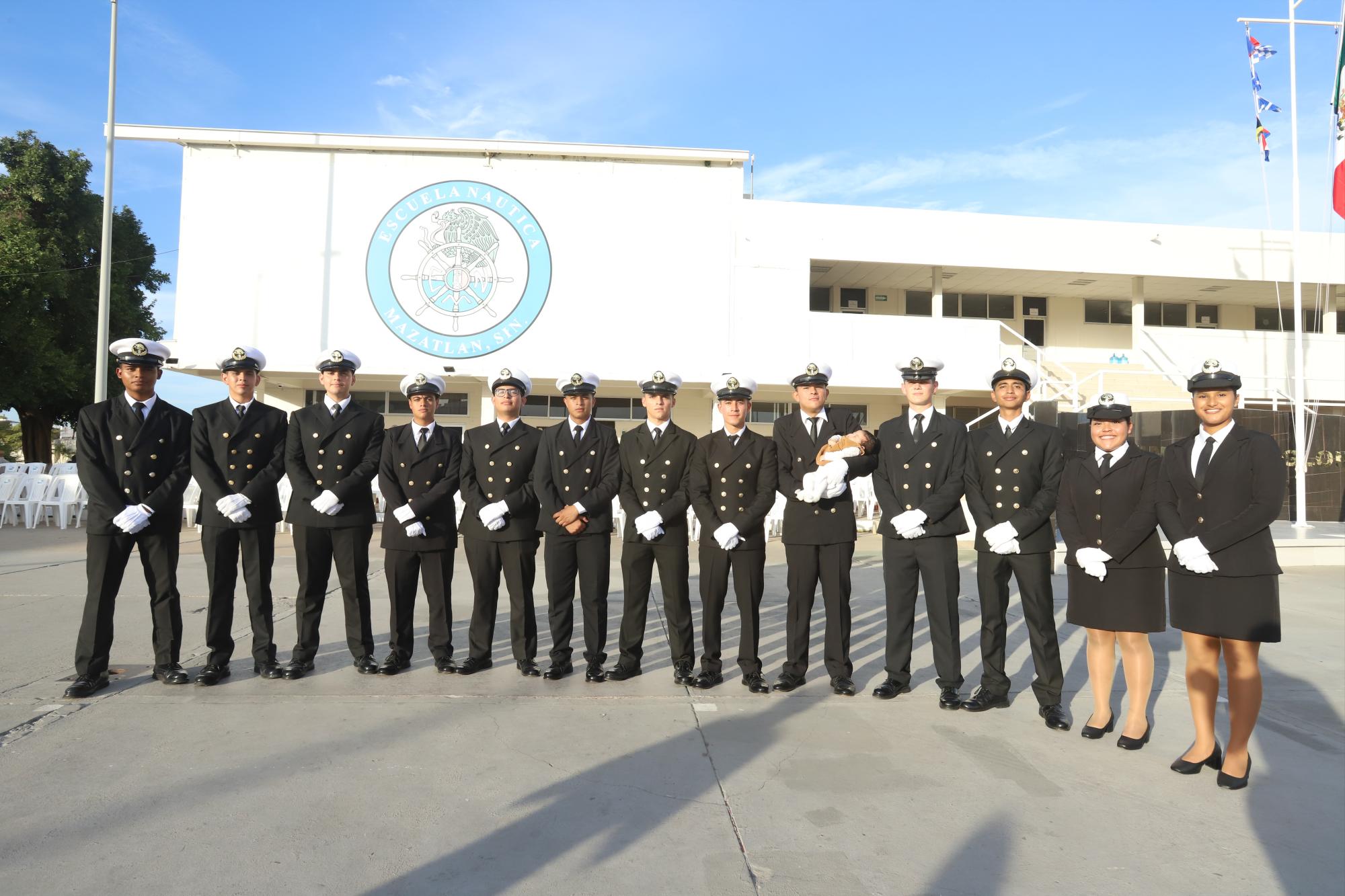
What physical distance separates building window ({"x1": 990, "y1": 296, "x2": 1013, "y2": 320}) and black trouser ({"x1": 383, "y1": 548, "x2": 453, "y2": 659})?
19.8 m

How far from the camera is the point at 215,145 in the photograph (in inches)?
645

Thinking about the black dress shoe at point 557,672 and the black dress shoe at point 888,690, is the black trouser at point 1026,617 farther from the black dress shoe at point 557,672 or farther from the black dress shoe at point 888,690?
the black dress shoe at point 557,672

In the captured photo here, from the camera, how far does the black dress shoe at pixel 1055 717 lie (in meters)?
4.47

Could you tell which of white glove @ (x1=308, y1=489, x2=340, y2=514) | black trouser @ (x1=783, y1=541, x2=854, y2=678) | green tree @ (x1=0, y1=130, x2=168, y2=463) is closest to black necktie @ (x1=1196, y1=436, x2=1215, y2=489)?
black trouser @ (x1=783, y1=541, x2=854, y2=678)

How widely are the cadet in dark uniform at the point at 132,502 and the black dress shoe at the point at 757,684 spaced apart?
351 cm

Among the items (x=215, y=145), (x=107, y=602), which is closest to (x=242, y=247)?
(x=215, y=145)

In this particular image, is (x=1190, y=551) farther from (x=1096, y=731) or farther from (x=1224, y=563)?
(x=1096, y=731)

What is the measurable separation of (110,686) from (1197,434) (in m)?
6.44

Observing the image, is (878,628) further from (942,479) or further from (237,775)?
(237,775)

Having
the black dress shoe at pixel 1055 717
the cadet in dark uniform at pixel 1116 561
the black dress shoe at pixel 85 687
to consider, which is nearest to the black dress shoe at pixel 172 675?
the black dress shoe at pixel 85 687

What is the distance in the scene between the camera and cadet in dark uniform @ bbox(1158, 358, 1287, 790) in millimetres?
3773

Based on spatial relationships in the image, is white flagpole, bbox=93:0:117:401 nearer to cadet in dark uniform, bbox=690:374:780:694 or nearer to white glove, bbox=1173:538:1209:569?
cadet in dark uniform, bbox=690:374:780:694

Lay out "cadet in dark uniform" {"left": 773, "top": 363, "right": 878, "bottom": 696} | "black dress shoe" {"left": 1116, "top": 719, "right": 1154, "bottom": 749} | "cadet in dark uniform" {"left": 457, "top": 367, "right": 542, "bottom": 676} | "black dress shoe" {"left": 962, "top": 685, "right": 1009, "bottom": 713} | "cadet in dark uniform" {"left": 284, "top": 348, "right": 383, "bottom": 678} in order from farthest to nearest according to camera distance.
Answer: "cadet in dark uniform" {"left": 457, "top": 367, "right": 542, "bottom": 676}, "cadet in dark uniform" {"left": 284, "top": 348, "right": 383, "bottom": 678}, "cadet in dark uniform" {"left": 773, "top": 363, "right": 878, "bottom": 696}, "black dress shoe" {"left": 962, "top": 685, "right": 1009, "bottom": 713}, "black dress shoe" {"left": 1116, "top": 719, "right": 1154, "bottom": 749}

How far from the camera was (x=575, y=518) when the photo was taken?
17.3ft
